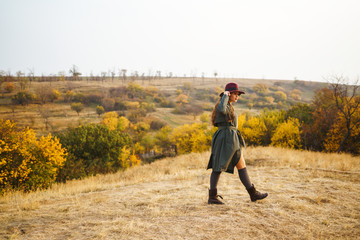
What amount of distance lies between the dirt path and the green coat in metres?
0.89

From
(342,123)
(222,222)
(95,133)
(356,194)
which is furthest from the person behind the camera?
(95,133)

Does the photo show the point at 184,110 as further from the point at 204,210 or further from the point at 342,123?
the point at 204,210

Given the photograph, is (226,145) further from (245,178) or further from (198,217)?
(198,217)

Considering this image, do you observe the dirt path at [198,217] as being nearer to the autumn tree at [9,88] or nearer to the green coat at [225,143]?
the green coat at [225,143]

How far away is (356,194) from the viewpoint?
5.04 meters

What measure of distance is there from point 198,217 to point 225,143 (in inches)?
57.4

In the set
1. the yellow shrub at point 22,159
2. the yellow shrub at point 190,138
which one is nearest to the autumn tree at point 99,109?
the yellow shrub at point 190,138

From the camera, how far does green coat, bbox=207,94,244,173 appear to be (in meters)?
3.97

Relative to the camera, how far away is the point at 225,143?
4.05 meters

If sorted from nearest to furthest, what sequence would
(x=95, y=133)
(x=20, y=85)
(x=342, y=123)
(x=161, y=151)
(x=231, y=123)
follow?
1. (x=231, y=123)
2. (x=342, y=123)
3. (x=95, y=133)
4. (x=161, y=151)
5. (x=20, y=85)

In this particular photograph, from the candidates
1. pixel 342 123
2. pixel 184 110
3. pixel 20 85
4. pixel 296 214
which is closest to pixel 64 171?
pixel 296 214

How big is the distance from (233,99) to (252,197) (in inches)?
→ 82.9

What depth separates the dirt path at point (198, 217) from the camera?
124 inches

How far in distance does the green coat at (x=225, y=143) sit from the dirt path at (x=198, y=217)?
89 centimetres
